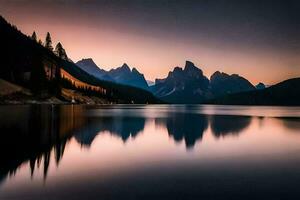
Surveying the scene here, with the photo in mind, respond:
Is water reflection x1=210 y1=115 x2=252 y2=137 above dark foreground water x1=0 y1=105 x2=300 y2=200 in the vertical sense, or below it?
below

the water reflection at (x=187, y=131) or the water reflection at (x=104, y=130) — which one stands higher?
the water reflection at (x=104, y=130)

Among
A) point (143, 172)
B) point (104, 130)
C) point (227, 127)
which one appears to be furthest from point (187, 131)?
point (143, 172)

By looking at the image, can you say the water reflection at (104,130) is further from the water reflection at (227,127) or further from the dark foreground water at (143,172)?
the water reflection at (227,127)

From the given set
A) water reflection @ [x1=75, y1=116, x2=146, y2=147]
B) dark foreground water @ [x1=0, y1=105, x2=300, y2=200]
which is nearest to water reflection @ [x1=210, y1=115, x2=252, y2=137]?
water reflection @ [x1=75, y1=116, x2=146, y2=147]

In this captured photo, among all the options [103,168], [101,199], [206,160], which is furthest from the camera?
[206,160]

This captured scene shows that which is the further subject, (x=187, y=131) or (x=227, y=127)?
(x=227, y=127)

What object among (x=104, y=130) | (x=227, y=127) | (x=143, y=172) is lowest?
(x=227, y=127)

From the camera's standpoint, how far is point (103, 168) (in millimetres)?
23016

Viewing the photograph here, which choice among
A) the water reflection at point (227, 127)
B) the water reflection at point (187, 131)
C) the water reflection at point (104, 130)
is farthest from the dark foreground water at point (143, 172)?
the water reflection at point (227, 127)

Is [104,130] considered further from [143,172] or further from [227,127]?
[143,172]

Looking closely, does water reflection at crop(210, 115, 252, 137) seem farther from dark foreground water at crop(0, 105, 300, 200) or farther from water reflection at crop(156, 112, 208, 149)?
dark foreground water at crop(0, 105, 300, 200)

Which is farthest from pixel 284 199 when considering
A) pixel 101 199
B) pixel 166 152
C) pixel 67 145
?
pixel 67 145

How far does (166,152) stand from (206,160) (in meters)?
5.90

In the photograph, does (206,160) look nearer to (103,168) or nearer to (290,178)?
(290,178)
